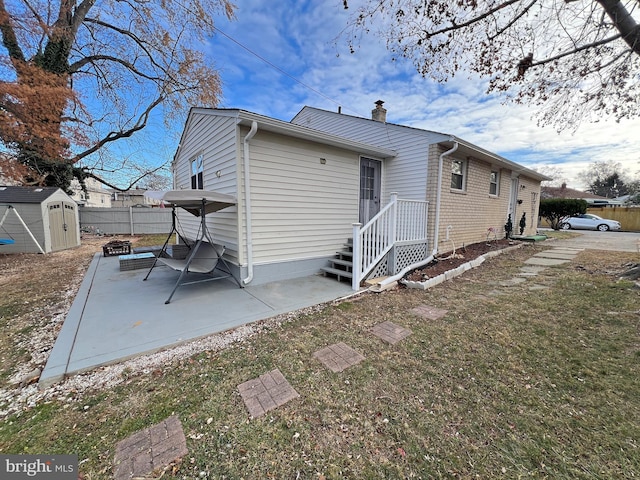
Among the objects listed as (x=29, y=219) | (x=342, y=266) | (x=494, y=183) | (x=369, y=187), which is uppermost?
(x=494, y=183)

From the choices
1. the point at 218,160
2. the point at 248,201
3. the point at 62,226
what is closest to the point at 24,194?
the point at 62,226

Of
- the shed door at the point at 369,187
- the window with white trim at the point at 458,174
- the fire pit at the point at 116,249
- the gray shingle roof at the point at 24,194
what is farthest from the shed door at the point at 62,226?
the window with white trim at the point at 458,174

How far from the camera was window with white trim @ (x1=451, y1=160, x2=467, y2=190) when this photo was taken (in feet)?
23.8

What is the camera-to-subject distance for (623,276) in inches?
201

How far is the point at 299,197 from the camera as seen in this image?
18.5 ft

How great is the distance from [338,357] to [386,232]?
3.48 metres

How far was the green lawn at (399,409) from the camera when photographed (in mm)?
1585

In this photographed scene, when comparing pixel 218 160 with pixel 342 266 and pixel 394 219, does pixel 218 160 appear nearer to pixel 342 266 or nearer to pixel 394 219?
pixel 342 266

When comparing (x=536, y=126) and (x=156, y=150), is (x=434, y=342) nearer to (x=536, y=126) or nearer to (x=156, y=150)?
(x=536, y=126)

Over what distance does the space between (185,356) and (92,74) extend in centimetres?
1590

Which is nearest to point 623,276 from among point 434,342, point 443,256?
point 443,256

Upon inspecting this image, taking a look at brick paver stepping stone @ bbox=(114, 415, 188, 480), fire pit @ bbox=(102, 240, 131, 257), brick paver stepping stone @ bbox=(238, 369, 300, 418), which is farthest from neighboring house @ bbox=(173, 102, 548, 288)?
brick paver stepping stone @ bbox=(114, 415, 188, 480)

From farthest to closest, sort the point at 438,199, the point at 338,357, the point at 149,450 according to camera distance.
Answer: the point at 438,199, the point at 338,357, the point at 149,450

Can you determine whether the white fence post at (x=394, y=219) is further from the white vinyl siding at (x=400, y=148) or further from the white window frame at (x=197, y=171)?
the white window frame at (x=197, y=171)
